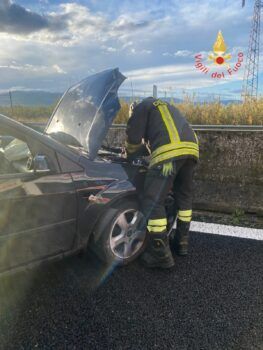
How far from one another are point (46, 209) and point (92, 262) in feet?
3.02

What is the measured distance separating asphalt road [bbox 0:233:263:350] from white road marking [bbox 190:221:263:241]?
17.8 inches

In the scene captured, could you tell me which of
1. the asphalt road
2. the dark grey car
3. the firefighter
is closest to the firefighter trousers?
the firefighter

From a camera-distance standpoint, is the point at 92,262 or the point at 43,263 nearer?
the point at 43,263

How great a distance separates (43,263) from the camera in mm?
2828

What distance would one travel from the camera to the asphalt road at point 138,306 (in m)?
2.40

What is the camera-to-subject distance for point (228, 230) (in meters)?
4.15

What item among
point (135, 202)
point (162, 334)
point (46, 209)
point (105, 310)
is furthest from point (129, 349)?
point (135, 202)

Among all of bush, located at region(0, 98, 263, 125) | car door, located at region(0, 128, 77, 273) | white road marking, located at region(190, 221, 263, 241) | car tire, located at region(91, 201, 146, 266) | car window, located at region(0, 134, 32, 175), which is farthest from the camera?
bush, located at region(0, 98, 263, 125)

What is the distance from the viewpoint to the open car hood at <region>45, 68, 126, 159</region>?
10.4 ft

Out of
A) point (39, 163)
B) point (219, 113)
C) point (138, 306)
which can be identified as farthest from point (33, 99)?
point (138, 306)

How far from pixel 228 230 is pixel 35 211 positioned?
2380mm

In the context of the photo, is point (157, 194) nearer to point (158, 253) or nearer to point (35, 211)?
point (158, 253)

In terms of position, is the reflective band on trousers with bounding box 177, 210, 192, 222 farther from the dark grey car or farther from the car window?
the car window

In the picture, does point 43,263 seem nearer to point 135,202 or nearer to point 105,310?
point 105,310
